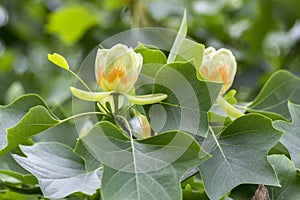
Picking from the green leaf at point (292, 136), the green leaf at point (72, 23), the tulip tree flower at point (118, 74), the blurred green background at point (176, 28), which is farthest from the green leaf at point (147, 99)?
the green leaf at point (72, 23)

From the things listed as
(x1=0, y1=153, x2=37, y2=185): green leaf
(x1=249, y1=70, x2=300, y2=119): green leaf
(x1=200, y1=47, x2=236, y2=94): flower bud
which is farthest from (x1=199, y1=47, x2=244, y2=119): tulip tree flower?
(x1=0, y1=153, x2=37, y2=185): green leaf

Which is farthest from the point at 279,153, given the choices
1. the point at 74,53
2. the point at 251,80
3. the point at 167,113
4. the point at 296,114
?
the point at 74,53

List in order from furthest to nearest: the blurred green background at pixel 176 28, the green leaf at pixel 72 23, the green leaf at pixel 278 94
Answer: the green leaf at pixel 72 23 → the blurred green background at pixel 176 28 → the green leaf at pixel 278 94

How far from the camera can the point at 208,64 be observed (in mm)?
655

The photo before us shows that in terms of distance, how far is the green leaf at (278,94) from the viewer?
78cm

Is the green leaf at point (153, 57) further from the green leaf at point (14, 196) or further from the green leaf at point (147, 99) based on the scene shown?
the green leaf at point (14, 196)

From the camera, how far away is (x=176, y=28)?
5.43 feet

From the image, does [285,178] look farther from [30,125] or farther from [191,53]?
[30,125]

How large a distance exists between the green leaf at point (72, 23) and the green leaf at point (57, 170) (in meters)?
1.07

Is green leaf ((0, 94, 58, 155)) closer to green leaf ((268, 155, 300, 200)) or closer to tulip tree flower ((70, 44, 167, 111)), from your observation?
tulip tree flower ((70, 44, 167, 111))

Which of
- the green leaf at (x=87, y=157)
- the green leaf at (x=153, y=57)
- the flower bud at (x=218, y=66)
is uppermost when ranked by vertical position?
the green leaf at (x=153, y=57)

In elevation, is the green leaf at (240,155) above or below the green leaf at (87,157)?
below

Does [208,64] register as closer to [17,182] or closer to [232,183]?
[232,183]

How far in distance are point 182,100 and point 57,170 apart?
0.15 meters
